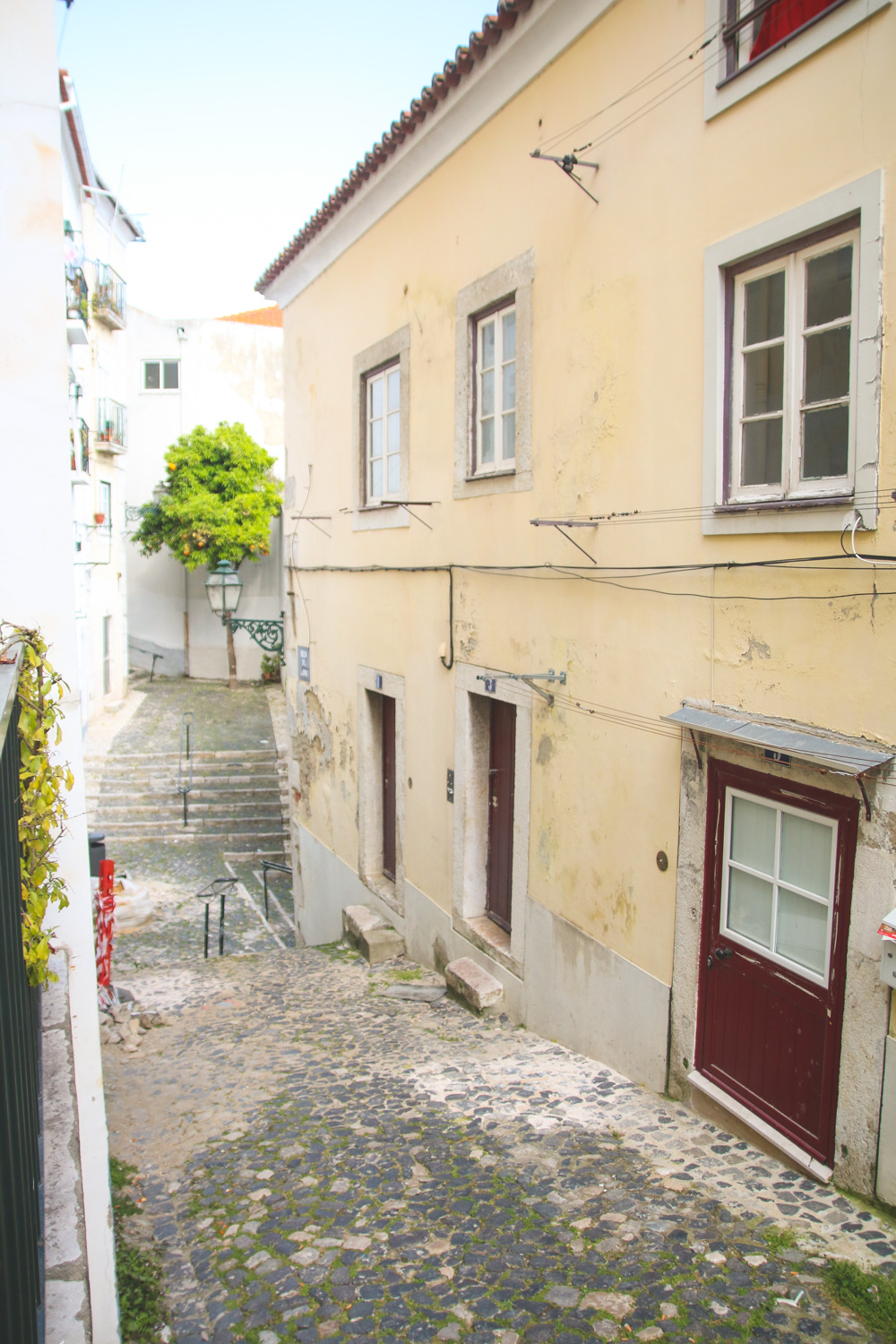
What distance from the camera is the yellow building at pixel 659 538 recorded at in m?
3.87

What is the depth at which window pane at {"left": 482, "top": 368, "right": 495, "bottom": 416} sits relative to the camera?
7160mm

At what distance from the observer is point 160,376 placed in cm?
2483

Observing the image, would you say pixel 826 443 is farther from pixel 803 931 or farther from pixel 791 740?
pixel 803 931

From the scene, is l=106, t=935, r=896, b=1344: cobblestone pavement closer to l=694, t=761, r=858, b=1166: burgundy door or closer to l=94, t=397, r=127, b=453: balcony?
l=694, t=761, r=858, b=1166: burgundy door

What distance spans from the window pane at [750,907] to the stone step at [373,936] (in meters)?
4.72

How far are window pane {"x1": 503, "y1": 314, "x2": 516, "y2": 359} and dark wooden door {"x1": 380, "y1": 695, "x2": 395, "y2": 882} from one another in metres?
3.85

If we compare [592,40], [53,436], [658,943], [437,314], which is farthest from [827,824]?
[437,314]

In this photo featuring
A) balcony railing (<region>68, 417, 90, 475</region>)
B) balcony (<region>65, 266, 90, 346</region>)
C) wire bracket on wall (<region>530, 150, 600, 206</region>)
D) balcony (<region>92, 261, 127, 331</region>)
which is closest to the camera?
wire bracket on wall (<region>530, 150, 600, 206</region>)

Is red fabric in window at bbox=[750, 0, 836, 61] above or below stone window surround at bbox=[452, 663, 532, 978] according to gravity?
above

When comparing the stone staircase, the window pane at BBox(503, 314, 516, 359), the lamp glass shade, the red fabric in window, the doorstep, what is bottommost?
the stone staircase

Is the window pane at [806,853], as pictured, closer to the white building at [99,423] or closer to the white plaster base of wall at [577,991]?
the white plaster base of wall at [577,991]

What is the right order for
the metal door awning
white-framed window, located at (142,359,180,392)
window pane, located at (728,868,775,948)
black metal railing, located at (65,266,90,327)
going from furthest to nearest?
white-framed window, located at (142,359,180,392)
black metal railing, located at (65,266,90,327)
window pane, located at (728,868,775,948)
the metal door awning

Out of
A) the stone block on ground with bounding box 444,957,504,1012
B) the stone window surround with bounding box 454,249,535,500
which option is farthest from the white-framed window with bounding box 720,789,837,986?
the stone window surround with bounding box 454,249,535,500

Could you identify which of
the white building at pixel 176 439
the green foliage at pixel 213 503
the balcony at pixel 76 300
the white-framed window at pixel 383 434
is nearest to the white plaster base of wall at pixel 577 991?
the white-framed window at pixel 383 434
